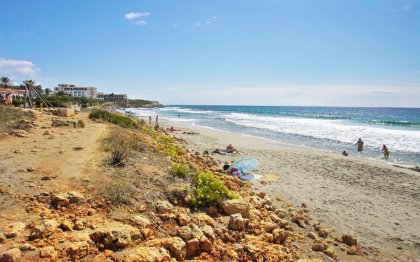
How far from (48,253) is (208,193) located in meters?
3.49

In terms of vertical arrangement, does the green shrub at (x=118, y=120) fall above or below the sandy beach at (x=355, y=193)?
above

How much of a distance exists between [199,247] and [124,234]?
1.22 meters

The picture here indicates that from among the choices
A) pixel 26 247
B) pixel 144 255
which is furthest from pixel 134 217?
pixel 26 247

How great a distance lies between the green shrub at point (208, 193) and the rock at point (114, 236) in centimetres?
197

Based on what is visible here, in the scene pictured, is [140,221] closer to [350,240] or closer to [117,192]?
[117,192]

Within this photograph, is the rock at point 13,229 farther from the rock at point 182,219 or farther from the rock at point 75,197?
the rock at point 182,219

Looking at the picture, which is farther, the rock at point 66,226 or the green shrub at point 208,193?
the green shrub at point 208,193

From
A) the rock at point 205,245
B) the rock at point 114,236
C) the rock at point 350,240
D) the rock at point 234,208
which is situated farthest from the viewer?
the rock at point 350,240

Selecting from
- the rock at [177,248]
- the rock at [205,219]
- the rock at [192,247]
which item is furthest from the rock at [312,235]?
the rock at [177,248]

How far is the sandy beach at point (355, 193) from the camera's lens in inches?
303

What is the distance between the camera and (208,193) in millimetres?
6691

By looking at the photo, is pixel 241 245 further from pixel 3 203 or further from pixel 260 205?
pixel 3 203

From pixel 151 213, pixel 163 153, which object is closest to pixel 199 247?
pixel 151 213

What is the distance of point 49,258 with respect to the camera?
12.7ft
